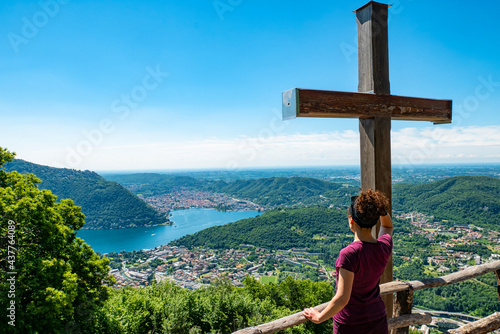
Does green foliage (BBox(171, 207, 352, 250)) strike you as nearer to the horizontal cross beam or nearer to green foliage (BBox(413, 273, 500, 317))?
green foliage (BBox(413, 273, 500, 317))

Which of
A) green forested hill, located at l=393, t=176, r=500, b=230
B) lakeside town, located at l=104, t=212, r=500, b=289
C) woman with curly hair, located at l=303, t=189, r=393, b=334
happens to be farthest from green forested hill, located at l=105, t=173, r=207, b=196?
woman with curly hair, located at l=303, t=189, r=393, b=334

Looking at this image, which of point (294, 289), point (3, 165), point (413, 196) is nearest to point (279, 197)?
point (413, 196)

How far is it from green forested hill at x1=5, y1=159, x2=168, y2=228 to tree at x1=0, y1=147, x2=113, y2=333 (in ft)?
114

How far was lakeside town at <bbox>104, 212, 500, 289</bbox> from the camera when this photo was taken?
63.4 ft

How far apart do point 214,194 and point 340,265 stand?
256 ft

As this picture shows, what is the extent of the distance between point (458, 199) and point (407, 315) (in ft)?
117

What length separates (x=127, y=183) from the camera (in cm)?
7381

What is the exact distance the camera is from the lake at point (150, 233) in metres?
35.1

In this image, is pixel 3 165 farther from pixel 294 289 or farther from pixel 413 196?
pixel 413 196

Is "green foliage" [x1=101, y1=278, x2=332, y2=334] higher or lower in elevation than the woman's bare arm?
lower

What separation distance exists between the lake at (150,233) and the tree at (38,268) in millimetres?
30601

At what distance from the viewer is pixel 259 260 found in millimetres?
26891

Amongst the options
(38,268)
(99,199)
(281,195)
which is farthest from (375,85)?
(281,195)

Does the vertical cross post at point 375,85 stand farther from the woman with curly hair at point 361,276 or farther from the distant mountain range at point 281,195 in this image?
the distant mountain range at point 281,195
